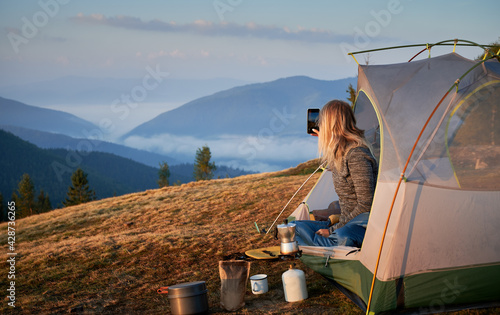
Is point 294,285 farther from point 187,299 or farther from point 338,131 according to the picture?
point 338,131

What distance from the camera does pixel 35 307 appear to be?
6566 mm

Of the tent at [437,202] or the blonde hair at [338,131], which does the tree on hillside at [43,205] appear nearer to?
the blonde hair at [338,131]

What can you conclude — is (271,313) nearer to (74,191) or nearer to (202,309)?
(202,309)

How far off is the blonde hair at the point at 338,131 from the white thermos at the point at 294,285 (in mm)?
1408

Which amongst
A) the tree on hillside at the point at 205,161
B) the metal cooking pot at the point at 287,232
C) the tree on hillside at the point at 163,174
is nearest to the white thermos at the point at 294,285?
the metal cooking pot at the point at 287,232

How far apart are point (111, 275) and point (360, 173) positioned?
4.93 meters

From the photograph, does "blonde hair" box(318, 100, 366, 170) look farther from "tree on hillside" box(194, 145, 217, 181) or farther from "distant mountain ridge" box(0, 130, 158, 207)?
"distant mountain ridge" box(0, 130, 158, 207)

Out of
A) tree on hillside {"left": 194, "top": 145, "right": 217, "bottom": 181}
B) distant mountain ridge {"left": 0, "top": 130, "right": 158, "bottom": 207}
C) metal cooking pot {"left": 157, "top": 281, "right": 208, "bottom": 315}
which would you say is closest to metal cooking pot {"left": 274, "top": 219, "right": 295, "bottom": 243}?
metal cooking pot {"left": 157, "top": 281, "right": 208, "bottom": 315}

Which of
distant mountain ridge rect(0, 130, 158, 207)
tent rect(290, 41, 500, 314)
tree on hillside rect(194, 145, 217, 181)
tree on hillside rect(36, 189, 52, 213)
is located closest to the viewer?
tent rect(290, 41, 500, 314)

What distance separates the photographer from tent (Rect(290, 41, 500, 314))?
4859 mm

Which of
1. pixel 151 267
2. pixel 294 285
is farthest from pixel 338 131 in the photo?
pixel 151 267

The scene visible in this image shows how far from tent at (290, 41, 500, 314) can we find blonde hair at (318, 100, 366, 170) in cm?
40

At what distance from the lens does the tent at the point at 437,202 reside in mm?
4859

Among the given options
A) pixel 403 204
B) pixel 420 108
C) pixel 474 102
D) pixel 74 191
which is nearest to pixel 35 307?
pixel 403 204
